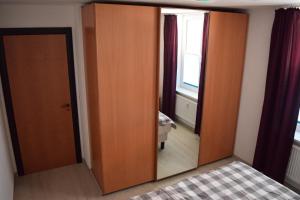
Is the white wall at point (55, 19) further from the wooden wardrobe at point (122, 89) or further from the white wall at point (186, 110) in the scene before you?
the white wall at point (186, 110)

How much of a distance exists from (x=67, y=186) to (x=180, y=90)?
195 centimetres

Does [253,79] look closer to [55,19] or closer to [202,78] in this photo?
Answer: [202,78]

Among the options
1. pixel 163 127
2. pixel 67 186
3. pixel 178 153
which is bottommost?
pixel 67 186

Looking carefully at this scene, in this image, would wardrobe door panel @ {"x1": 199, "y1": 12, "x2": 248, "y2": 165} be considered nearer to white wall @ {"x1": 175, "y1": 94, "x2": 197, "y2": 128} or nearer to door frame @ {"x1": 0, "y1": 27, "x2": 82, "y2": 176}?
white wall @ {"x1": 175, "y1": 94, "x2": 197, "y2": 128}

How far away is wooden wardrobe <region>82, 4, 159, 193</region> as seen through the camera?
2.41 m

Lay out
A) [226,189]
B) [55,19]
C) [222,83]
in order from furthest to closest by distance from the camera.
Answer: [222,83]
[55,19]
[226,189]

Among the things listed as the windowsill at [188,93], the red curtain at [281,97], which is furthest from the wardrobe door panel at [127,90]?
the red curtain at [281,97]

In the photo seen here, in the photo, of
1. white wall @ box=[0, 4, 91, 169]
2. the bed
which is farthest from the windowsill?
white wall @ box=[0, 4, 91, 169]

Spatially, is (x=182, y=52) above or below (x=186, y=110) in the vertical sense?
above

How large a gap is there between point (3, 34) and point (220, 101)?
286cm

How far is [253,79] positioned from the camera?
3.30 metres

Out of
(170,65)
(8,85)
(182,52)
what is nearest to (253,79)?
(182,52)

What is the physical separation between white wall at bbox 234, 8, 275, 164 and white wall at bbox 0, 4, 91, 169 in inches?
88.0

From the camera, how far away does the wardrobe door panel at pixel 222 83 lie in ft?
10.0
